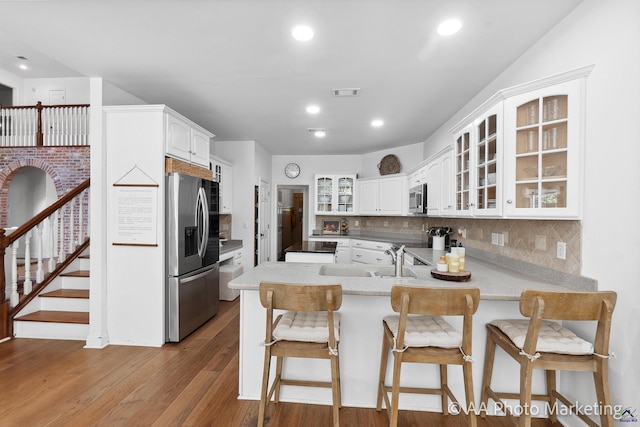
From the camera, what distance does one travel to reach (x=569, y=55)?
6.75 feet

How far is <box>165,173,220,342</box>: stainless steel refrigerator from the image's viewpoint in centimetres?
316

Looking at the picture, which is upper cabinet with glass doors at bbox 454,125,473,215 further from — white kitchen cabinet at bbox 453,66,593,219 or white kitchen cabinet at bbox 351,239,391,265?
white kitchen cabinet at bbox 351,239,391,265

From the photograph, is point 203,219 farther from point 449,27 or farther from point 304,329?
point 449,27

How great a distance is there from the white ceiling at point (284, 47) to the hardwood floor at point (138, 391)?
8.81 feet

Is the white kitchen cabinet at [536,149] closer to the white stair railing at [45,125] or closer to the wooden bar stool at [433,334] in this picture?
the wooden bar stool at [433,334]

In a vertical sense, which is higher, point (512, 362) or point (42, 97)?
point (42, 97)

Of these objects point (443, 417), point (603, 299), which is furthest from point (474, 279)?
point (443, 417)

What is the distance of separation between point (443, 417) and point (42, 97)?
9.33 metres

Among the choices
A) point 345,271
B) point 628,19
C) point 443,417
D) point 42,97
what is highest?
point 42,97

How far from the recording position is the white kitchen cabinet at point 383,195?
5.68 metres

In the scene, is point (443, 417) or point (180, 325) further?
point (180, 325)

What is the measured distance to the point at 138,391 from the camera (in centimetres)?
233

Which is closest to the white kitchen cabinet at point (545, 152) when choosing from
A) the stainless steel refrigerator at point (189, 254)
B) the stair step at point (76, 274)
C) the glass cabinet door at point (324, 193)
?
the stainless steel refrigerator at point (189, 254)

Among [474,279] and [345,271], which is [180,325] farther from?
[474,279]
